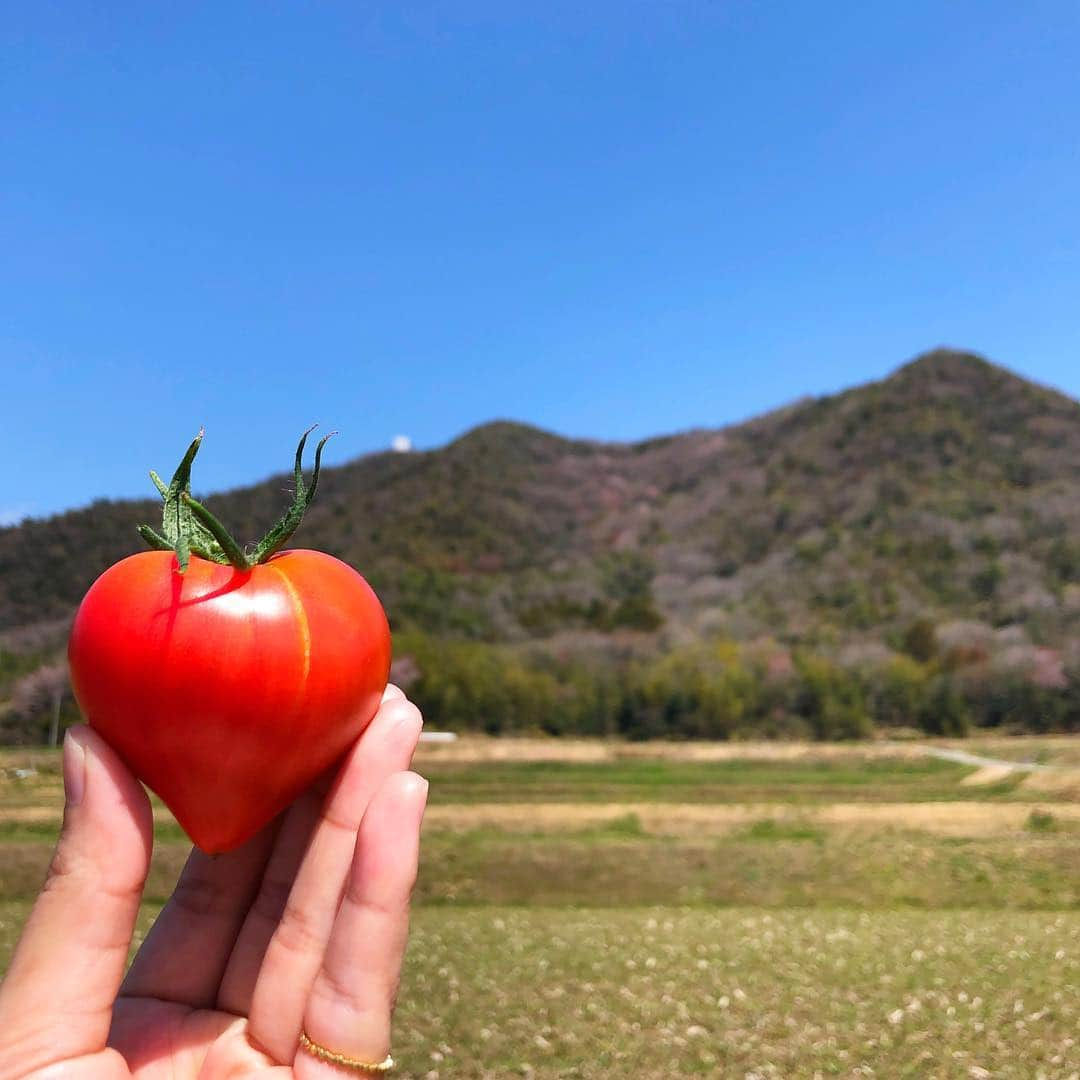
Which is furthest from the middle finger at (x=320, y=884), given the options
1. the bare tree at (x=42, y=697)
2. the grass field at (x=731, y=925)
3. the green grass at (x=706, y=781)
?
the bare tree at (x=42, y=697)

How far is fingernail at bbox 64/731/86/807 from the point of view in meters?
2.39

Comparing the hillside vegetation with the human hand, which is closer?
the human hand

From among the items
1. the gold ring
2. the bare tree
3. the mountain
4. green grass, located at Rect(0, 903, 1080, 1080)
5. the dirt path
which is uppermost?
the mountain

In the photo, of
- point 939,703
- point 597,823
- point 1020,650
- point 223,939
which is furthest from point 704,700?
point 223,939

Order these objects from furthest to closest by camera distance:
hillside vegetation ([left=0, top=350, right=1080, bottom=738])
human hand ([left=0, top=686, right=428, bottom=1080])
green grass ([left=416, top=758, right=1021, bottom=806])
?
hillside vegetation ([left=0, top=350, right=1080, bottom=738]), green grass ([left=416, top=758, right=1021, bottom=806]), human hand ([left=0, top=686, right=428, bottom=1080])

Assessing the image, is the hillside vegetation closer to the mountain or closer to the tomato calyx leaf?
the mountain

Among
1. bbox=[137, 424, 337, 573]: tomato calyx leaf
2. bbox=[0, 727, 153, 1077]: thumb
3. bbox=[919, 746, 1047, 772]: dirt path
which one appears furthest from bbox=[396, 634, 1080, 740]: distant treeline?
bbox=[137, 424, 337, 573]: tomato calyx leaf

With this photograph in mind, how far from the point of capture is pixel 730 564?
104 m

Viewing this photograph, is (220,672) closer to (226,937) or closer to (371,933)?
(371,933)

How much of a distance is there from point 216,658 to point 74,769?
0.45m

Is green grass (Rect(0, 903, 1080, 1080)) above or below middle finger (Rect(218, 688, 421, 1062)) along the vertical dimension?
below

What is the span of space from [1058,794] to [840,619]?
5152cm

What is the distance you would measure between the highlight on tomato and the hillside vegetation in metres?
34.6

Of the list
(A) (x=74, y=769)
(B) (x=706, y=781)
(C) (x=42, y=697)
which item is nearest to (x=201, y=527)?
(A) (x=74, y=769)
